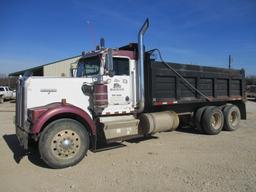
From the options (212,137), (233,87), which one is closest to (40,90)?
(212,137)

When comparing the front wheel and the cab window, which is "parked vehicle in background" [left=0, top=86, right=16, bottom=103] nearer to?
the cab window

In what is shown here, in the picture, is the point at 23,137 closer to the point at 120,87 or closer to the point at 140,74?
the point at 120,87

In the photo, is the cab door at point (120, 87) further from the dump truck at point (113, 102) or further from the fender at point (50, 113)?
the fender at point (50, 113)

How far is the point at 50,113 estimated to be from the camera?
20.6ft

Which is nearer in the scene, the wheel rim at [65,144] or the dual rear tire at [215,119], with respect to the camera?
the wheel rim at [65,144]

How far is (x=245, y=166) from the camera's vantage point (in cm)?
627

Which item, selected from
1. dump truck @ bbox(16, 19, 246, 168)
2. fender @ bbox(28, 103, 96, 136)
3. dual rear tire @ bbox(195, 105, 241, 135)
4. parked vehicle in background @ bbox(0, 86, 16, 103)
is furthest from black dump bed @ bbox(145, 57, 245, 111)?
parked vehicle in background @ bbox(0, 86, 16, 103)

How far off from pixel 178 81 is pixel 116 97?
247cm

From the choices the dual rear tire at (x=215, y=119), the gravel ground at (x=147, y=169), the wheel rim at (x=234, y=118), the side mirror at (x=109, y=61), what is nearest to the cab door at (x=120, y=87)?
the side mirror at (x=109, y=61)

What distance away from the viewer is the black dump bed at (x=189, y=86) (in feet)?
28.1

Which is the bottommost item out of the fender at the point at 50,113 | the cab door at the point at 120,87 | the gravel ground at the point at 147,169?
the gravel ground at the point at 147,169

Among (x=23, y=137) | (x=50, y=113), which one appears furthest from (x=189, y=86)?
(x=23, y=137)

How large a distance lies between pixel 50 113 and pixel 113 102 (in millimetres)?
2029

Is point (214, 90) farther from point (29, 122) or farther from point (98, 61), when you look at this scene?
point (29, 122)
